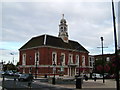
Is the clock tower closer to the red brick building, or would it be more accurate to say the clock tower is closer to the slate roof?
the red brick building

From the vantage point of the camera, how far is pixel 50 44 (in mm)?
75688

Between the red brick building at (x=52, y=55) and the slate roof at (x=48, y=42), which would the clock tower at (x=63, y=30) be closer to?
the red brick building at (x=52, y=55)

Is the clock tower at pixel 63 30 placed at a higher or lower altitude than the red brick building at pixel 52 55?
higher

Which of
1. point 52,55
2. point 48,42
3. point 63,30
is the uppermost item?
point 63,30

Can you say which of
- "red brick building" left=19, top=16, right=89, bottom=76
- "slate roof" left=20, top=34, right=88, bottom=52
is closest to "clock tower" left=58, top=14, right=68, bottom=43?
"red brick building" left=19, top=16, right=89, bottom=76

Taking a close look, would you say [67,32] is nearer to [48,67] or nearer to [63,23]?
[63,23]

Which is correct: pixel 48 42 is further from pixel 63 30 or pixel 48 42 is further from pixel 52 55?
pixel 63 30

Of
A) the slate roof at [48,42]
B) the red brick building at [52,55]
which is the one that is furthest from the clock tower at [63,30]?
the slate roof at [48,42]

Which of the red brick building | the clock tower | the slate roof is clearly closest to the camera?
the red brick building

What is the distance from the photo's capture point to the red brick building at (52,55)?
73.4 meters

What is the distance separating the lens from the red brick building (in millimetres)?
73438

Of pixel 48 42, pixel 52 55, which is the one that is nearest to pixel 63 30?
pixel 48 42

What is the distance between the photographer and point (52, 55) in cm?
7581

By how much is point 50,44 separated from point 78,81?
47.5m
